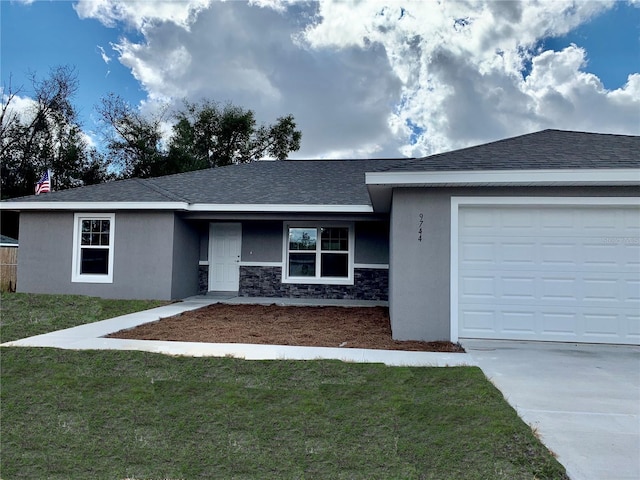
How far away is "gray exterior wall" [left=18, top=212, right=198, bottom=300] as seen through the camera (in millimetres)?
11180

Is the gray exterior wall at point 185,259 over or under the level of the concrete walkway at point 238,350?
over

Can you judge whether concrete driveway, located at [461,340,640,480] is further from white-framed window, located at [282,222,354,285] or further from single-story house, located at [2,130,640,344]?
white-framed window, located at [282,222,354,285]

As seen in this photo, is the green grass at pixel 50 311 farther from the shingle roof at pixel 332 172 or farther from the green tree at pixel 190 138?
the green tree at pixel 190 138

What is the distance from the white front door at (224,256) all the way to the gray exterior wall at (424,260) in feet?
22.9

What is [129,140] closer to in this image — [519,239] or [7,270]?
[7,270]

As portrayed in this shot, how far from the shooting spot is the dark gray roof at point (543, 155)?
669cm

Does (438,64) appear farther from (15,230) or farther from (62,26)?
(15,230)

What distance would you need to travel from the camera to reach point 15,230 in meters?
24.9

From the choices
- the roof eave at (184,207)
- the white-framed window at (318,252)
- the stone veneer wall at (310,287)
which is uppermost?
the roof eave at (184,207)

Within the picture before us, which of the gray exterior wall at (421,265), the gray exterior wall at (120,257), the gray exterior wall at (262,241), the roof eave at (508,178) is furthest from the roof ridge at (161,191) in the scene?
the gray exterior wall at (421,265)

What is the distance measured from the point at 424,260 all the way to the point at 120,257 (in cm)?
832

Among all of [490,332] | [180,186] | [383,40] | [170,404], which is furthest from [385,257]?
[170,404]

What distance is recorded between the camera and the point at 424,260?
7.06 metres

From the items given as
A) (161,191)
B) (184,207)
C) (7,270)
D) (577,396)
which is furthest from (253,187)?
(577,396)
